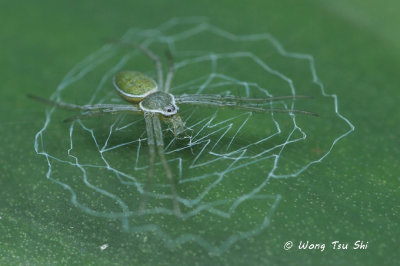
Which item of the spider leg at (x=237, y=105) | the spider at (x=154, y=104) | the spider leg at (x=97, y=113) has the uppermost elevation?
the spider leg at (x=237, y=105)

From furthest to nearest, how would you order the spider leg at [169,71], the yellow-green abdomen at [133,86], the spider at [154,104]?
the spider leg at [169,71] < the yellow-green abdomen at [133,86] < the spider at [154,104]

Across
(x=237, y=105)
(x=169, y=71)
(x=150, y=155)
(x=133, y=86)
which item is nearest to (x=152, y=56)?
(x=169, y=71)

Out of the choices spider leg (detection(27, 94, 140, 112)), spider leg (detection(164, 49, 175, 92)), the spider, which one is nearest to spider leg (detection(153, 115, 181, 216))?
the spider

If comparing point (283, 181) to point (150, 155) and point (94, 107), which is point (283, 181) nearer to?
point (150, 155)

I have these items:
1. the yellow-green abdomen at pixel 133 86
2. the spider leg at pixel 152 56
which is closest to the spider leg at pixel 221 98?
the yellow-green abdomen at pixel 133 86

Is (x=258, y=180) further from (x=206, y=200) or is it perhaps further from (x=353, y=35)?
(x=353, y=35)

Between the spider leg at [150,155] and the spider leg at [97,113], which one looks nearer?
the spider leg at [150,155]

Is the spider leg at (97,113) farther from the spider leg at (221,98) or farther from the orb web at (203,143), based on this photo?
the spider leg at (221,98)

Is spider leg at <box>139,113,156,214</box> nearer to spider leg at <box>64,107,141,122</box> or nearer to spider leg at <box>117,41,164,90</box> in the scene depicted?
spider leg at <box>64,107,141,122</box>
